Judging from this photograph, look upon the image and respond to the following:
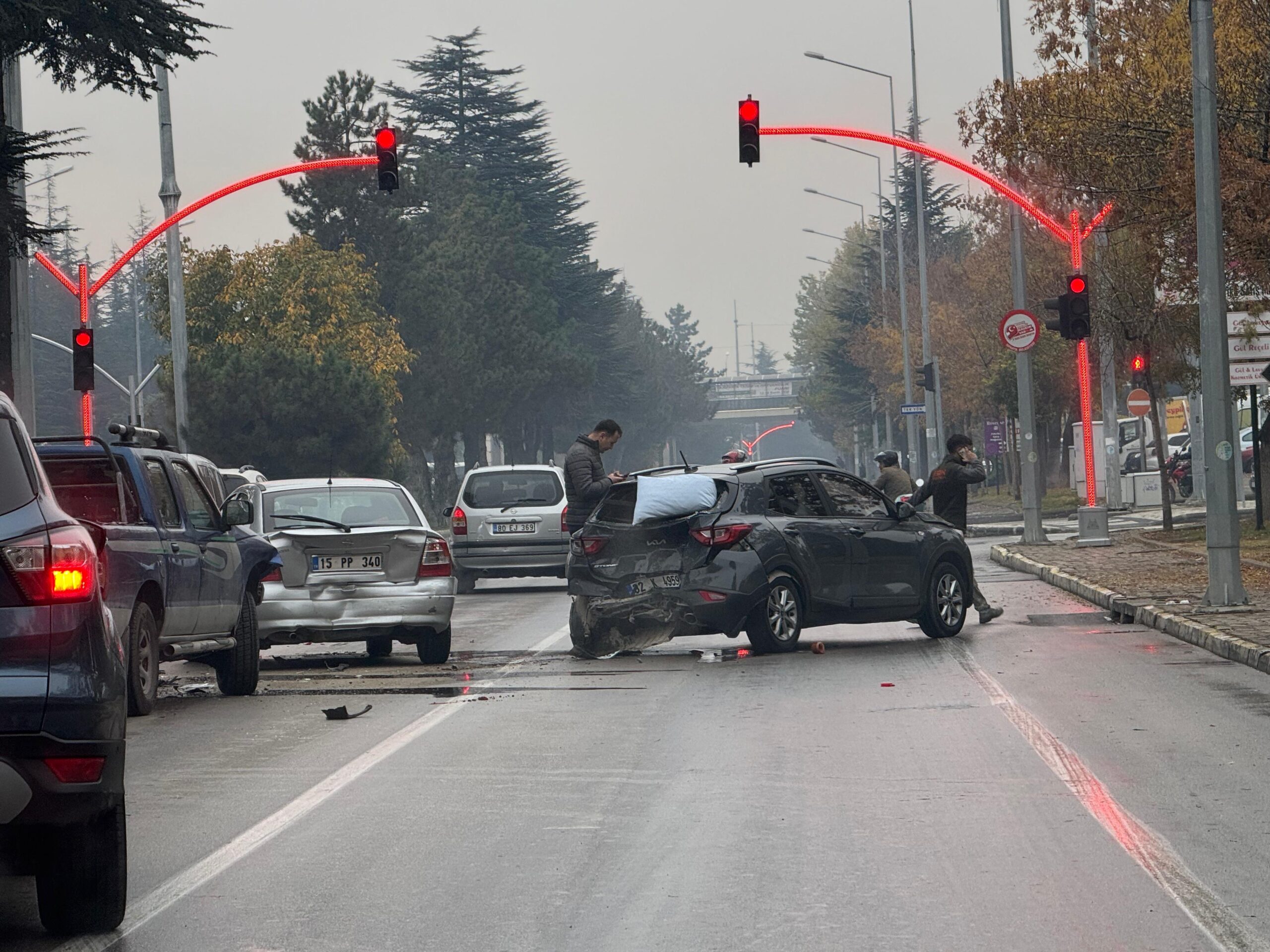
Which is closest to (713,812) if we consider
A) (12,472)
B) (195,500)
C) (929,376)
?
(12,472)

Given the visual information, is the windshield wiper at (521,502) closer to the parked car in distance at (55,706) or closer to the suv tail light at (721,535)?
the suv tail light at (721,535)

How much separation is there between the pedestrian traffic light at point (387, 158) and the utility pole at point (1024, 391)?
9.36 metres

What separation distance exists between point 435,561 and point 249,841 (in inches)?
302

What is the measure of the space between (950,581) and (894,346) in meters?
66.1

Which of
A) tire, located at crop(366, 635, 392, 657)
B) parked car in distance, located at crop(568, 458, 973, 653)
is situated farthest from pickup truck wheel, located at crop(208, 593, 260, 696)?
parked car in distance, located at crop(568, 458, 973, 653)

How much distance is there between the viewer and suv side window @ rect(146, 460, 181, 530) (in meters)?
12.8

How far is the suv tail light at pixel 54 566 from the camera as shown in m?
5.67

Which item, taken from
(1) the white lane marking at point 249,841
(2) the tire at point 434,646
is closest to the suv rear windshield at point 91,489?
(1) the white lane marking at point 249,841

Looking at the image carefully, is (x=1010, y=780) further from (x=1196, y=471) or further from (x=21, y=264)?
(x=1196, y=471)

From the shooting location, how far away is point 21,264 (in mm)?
25516

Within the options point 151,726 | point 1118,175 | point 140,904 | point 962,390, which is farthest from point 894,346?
point 140,904

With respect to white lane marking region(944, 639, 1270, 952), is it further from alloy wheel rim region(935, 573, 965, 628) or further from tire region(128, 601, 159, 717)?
alloy wheel rim region(935, 573, 965, 628)

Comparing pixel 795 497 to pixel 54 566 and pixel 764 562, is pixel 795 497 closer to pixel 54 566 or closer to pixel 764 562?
pixel 764 562

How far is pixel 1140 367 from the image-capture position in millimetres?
33312
